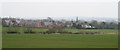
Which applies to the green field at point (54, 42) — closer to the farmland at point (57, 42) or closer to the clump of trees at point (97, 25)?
the farmland at point (57, 42)

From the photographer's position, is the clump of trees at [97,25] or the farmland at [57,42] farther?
the clump of trees at [97,25]

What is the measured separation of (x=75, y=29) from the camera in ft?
41.8

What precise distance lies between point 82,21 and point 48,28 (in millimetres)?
2163

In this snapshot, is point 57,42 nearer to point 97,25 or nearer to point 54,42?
point 54,42

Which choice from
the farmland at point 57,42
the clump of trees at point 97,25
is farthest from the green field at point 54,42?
the clump of trees at point 97,25

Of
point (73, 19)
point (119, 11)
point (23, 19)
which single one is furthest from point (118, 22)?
point (23, 19)

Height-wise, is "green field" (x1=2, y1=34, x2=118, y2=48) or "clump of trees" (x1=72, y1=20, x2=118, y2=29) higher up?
"clump of trees" (x1=72, y1=20, x2=118, y2=29)

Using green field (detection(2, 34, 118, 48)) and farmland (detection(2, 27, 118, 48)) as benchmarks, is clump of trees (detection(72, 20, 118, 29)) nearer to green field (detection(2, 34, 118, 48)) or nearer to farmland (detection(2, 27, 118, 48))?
farmland (detection(2, 27, 118, 48))

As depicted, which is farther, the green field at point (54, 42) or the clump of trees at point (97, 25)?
the clump of trees at point (97, 25)

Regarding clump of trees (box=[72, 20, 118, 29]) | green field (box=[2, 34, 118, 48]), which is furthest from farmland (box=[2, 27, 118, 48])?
clump of trees (box=[72, 20, 118, 29])

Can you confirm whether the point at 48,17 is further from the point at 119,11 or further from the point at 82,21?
the point at 119,11

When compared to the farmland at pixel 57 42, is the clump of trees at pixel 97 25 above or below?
above

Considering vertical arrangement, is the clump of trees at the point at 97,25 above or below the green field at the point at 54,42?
above

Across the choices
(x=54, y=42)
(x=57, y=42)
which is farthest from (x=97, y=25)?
(x=54, y=42)
